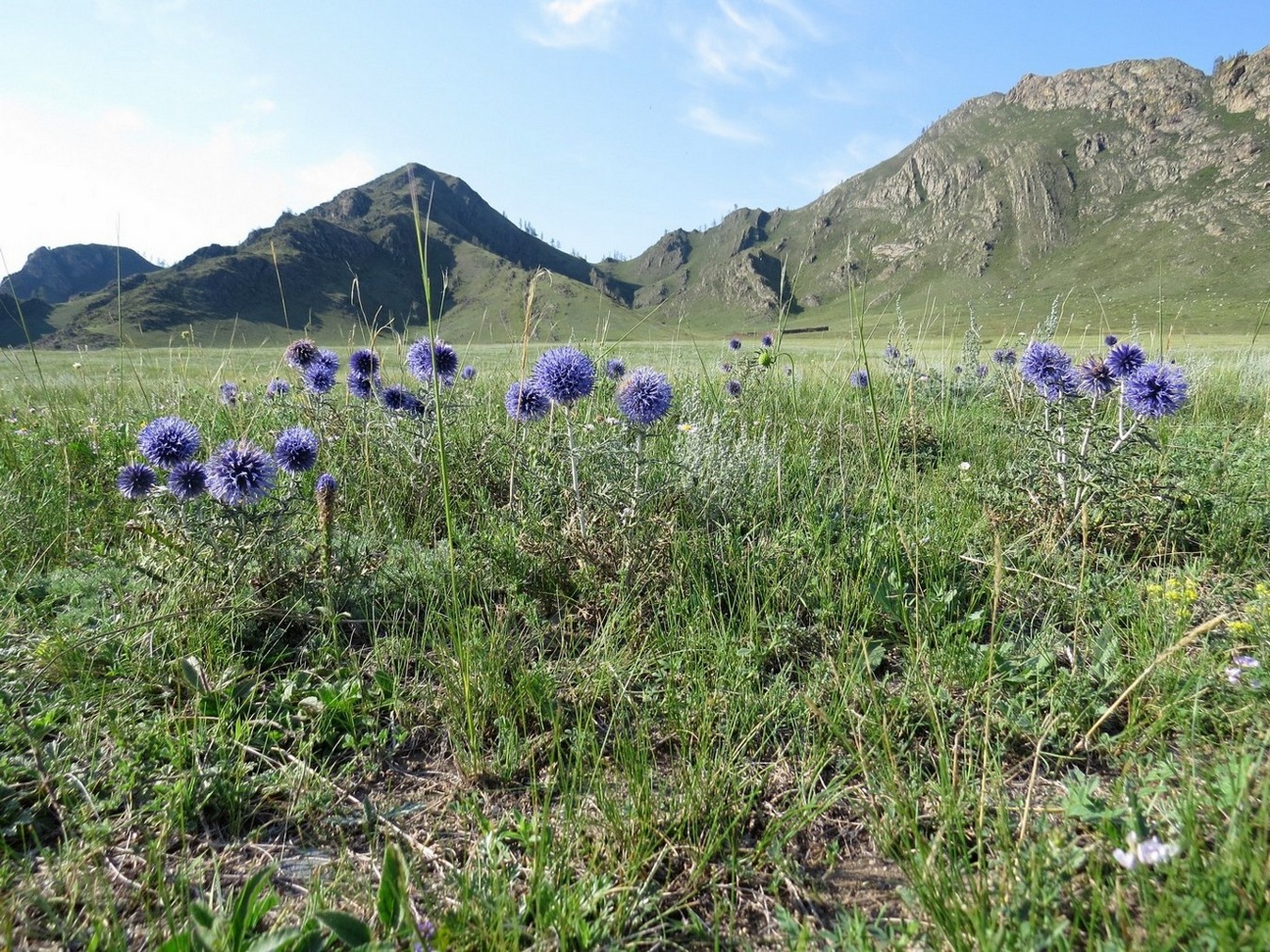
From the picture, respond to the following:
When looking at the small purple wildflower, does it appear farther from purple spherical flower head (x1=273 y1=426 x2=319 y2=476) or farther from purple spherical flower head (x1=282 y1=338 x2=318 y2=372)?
purple spherical flower head (x1=282 y1=338 x2=318 y2=372)

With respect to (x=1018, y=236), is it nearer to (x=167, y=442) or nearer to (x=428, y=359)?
(x=428, y=359)

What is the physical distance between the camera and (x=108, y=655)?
199 cm

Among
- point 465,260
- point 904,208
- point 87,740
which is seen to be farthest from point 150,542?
point 904,208

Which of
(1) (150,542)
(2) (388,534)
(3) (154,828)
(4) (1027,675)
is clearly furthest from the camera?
(2) (388,534)

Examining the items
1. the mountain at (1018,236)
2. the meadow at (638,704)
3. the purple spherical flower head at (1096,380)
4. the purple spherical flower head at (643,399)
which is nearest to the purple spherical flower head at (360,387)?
the meadow at (638,704)

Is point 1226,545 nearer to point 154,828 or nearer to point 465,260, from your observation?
point 154,828

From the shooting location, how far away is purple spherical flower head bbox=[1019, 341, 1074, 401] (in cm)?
315

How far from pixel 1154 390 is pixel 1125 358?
0.34 meters

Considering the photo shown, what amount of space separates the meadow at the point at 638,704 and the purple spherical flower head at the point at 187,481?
0.06 feet

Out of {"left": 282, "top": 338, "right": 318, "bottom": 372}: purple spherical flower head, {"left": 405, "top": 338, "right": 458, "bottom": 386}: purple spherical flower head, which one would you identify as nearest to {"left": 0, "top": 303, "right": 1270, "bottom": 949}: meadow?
{"left": 405, "top": 338, "right": 458, "bottom": 386}: purple spherical flower head

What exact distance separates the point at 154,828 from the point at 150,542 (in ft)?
5.38

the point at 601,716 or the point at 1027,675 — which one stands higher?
the point at 1027,675

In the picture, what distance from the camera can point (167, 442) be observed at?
2674mm

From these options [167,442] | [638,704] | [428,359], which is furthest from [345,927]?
[428,359]
